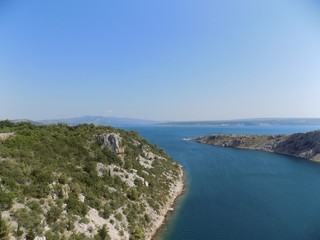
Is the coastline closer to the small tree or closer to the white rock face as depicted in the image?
the white rock face

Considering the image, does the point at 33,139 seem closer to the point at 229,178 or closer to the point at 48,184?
the point at 48,184

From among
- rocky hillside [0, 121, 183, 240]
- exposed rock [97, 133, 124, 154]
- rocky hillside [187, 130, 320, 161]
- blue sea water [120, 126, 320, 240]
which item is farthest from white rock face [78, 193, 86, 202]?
rocky hillside [187, 130, 320, 161]

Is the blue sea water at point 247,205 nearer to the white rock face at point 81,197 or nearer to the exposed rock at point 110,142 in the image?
the white rock face at point 81,197

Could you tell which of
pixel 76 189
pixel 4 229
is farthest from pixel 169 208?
pixel 4 229

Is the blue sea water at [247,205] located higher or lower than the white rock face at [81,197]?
lower

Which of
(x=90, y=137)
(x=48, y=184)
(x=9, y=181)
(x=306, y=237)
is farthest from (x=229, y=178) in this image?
(x=9, y=181)

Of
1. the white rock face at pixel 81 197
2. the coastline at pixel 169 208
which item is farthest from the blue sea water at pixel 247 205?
the white rock face at pixel 81 197

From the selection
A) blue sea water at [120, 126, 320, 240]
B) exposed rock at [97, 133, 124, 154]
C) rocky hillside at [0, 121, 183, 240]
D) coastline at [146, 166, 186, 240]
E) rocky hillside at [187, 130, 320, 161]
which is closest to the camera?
rocky hillside at [0, 121, 183, 240]
